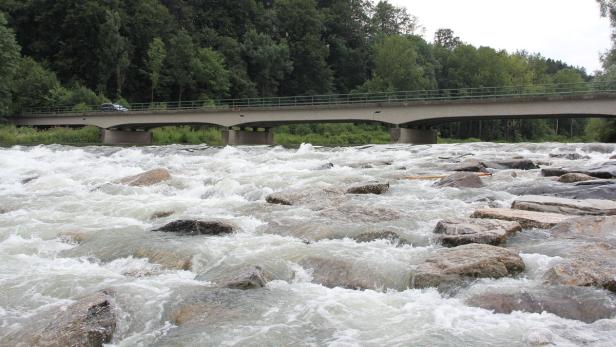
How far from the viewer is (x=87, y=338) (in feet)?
18.8

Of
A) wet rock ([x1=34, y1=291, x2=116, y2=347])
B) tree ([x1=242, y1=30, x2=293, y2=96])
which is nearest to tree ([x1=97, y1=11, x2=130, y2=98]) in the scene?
tree ([x1=242, y1=30, x2=293, y2=96])

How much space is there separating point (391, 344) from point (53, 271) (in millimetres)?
5570

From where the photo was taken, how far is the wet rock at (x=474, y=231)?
349 inches

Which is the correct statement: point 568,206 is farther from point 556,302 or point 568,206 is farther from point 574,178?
point 556,302

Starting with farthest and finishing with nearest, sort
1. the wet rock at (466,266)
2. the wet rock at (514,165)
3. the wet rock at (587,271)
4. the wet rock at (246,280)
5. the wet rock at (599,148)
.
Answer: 1. the wet rock at (599,148)
2. the wet rock at (514,165)
3. the wet rock at (246,280)
4. the wet rock at (466,266)
5. the wet rock at (587,271)

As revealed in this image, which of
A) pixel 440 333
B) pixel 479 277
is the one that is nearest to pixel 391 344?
pixel 440 333

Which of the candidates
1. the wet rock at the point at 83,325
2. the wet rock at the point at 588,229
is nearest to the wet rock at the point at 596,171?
the wet rock at the point at 588,229

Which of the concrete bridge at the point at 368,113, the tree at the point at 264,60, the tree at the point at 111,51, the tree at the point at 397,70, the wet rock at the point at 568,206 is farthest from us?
the tree at the point at 264,60

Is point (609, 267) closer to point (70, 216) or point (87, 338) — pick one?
point (87, 338)

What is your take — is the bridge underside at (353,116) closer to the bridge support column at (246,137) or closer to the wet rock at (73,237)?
the bridge support column at (246,137)

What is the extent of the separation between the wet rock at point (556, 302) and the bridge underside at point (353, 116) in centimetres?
3448

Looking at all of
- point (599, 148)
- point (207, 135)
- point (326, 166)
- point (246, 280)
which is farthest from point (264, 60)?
point (246, 280)

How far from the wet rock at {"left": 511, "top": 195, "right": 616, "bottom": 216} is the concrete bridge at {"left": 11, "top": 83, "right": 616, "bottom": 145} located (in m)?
28.9

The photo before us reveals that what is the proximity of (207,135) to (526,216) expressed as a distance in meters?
50.6
